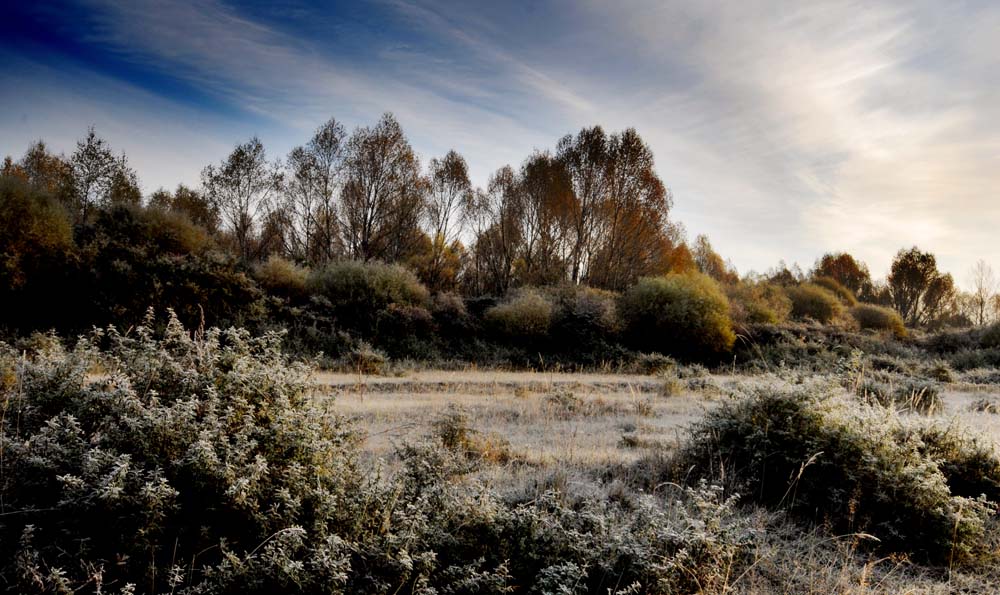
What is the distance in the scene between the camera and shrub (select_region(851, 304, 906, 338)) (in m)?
38.6

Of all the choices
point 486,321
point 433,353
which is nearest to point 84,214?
point 433,353

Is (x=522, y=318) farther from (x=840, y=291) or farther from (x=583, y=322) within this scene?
(x=840, y=291)

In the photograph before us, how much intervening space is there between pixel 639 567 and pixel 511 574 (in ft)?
2.69

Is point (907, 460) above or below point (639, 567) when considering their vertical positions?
above

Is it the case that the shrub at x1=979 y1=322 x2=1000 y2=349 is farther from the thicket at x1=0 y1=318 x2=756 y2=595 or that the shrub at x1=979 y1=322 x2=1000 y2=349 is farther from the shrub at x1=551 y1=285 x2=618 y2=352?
the thicket at x1=0 y1=318 x2=756 y2=595

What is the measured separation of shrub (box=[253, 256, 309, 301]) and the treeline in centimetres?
9

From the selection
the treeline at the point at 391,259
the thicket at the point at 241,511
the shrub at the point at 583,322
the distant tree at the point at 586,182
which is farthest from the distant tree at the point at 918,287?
the thicket at the point at 241,511

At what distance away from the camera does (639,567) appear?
3246 millimetres

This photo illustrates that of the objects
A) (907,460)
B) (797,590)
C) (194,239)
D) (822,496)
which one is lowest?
(797,590)

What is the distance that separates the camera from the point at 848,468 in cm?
486

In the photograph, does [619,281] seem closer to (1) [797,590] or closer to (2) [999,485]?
(2) [999,485]

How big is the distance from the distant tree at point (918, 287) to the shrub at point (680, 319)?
42565mm

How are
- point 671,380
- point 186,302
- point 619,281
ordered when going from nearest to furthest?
point 671,380 < point 186,302 < point 619,281

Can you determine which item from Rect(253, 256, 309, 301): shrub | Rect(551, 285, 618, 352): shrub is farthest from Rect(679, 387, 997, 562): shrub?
Rect(253, 256, 309, 301): shrub
